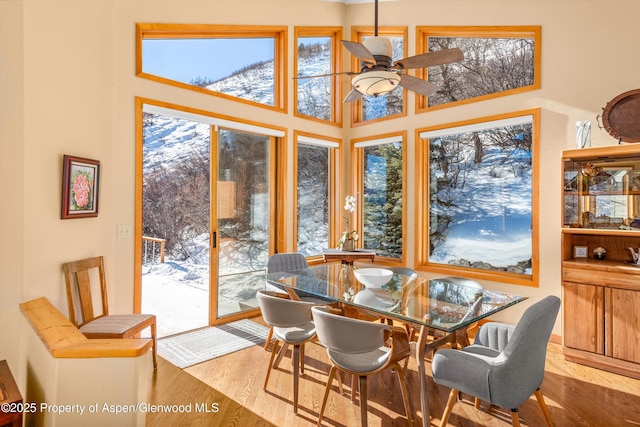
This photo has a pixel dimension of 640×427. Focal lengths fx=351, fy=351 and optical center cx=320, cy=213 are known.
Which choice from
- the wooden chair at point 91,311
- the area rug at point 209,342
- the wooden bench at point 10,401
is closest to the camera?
the wooden bench at point 10,401

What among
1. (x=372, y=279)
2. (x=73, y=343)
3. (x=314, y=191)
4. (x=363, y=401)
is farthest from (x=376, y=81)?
(x=314, y=191)

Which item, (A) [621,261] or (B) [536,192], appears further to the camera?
(B) [536,192]

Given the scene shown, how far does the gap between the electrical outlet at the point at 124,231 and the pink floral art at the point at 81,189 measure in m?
0.48

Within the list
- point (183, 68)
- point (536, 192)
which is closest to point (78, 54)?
point (183, 68)

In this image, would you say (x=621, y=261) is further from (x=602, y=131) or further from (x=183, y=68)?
(x=183, y=68)

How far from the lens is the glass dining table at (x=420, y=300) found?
2.07m

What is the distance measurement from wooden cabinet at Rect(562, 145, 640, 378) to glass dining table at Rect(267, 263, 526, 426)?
106cm

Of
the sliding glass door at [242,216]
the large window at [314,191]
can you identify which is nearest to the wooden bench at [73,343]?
the sliding glass door at [242,216]

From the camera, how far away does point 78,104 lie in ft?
8.98

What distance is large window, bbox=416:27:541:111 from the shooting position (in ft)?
12.7

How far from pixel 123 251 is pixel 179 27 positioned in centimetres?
238

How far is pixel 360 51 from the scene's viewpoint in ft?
7.16

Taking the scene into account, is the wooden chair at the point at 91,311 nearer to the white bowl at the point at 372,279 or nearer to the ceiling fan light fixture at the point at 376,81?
the white bowl at the point at 372,279

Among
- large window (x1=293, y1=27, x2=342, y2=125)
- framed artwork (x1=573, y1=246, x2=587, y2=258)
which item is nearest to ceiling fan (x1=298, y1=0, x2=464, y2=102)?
framed artwork (x1=573, y1=246, x2=587, y2=258)
